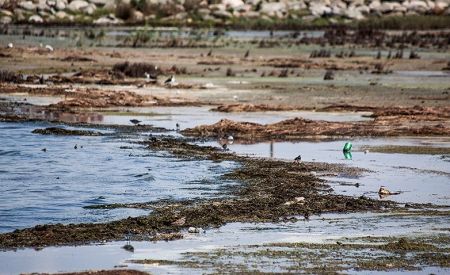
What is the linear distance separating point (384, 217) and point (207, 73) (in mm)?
25195

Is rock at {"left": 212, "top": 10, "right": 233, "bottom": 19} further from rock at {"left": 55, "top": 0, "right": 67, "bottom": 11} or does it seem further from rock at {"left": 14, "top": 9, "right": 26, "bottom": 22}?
rock at {"left": 14, "top": 9, "right": 26, "bottom": 22}

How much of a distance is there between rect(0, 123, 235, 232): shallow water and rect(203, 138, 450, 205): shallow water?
189 cm

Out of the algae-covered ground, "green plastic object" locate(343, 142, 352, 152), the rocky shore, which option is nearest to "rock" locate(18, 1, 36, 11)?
the rocky shore

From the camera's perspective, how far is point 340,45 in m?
57.9

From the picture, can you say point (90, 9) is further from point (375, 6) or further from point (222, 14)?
point (375, 6)

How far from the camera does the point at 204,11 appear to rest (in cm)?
8262

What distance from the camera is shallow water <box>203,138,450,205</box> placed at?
17.7m

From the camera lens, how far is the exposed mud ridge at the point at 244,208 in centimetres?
1383

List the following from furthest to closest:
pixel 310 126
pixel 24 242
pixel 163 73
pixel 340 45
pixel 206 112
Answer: pixel 340 45
pixel 163 73
pixel 206 112
pixel 310 126
pixel 24 242

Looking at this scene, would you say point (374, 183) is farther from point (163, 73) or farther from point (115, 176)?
point (163, 73)

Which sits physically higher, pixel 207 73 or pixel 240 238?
pixel 240 238

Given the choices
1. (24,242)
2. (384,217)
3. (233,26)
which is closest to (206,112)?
(384,217)

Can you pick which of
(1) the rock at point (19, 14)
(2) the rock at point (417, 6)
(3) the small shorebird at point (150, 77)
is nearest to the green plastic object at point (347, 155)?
(3) the small shorebird at point (150, 77)

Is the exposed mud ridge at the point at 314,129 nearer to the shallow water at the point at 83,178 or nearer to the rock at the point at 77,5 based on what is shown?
the shallow water at the point at 83,178
